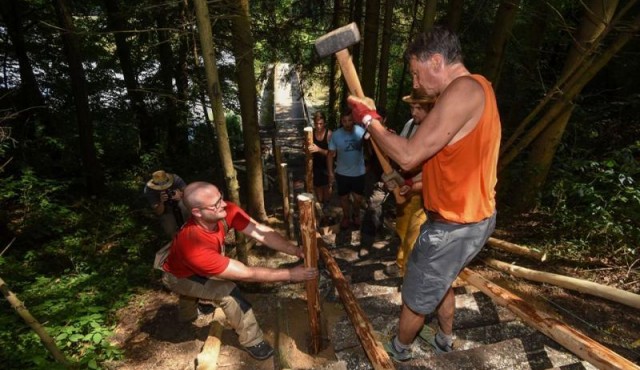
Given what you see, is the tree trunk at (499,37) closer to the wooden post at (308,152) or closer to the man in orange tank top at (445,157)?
the wooden post at (308,152)

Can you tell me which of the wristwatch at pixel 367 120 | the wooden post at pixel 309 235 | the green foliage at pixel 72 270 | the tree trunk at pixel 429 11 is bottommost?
the green foliage at pixel 72 270

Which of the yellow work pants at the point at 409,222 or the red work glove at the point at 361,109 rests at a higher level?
the red work glove at the point at 361,109

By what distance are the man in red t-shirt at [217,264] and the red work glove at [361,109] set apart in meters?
1.43

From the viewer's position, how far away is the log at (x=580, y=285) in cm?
300

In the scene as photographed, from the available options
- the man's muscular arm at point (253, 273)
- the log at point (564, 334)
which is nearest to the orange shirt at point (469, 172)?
the log at point (564, 334)

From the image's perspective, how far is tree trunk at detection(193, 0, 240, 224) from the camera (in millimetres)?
3559

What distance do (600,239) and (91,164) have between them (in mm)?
11228

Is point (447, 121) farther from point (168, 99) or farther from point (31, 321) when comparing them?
point (168, 99)

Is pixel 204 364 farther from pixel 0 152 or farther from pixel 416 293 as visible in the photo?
pixel 0 152

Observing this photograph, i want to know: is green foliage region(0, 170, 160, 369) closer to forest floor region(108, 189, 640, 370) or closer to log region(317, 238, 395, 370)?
forest floor region(108, 189, 640, 370)

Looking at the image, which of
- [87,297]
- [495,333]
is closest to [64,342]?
[87,297]

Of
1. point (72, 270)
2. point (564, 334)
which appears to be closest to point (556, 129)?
point (564, 334)

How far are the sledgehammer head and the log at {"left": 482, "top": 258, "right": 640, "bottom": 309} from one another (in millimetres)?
3170

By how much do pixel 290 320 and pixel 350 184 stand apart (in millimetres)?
2550
